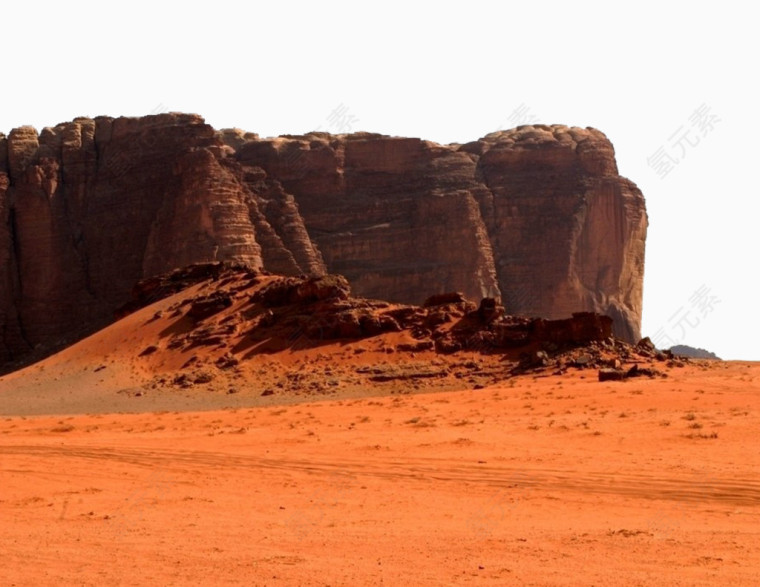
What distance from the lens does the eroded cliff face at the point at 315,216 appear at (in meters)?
68.0

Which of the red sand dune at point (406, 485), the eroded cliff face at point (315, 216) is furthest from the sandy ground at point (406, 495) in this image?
the eroded cliff face at point (315, 216)

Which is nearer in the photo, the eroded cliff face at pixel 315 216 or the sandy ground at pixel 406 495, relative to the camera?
the sandy ground at pixel 406 495

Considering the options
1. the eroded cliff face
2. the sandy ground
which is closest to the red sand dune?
the sandy ground

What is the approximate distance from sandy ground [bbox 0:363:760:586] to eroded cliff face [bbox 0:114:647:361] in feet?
138

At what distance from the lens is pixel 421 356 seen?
111 feet

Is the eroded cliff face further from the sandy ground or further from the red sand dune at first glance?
the sandy ground

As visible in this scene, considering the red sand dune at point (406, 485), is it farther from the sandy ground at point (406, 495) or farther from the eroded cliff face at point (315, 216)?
the eroded cliff face at point (315, 216)

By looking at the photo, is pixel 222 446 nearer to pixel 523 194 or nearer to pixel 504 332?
pixel 504 332

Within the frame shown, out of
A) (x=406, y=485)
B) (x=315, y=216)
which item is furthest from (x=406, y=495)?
(x=315, y=216)

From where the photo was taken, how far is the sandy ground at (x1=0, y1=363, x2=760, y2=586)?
1079 centimetres

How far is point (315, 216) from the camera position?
76.1 m

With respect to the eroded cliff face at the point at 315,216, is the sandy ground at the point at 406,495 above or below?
below

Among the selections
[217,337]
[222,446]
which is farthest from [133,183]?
[222,446]

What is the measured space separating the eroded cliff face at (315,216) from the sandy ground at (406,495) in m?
42.1
